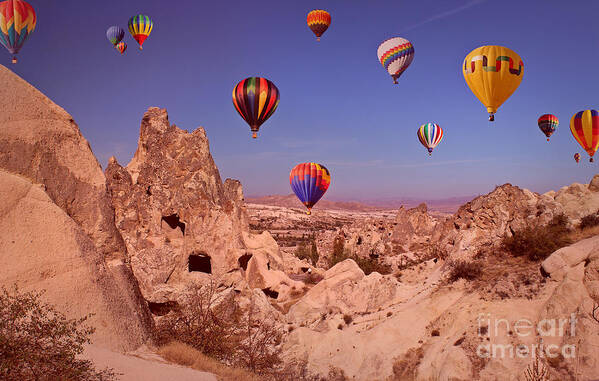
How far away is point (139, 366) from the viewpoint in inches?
192

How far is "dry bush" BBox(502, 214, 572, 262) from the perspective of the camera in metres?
10.9

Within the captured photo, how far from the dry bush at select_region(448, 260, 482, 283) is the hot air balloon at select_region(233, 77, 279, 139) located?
55.3 feet

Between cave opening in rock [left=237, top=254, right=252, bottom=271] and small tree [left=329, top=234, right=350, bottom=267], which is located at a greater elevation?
cave opening in rock [left=237, top=254, right=252, bottom=271]

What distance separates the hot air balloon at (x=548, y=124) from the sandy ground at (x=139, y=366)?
4178 centimetres

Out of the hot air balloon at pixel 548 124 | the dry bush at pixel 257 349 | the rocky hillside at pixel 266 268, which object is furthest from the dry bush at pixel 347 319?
the hot air balloon at pixel 548 124

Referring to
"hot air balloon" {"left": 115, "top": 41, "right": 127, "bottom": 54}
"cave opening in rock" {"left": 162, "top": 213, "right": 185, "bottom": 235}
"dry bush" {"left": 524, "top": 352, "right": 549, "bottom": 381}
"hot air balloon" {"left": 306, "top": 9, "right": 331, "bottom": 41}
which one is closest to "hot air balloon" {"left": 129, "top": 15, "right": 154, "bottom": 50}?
"hot air balloon" {"left": 115, "top": 41, "right": 127, "bottom": 54}

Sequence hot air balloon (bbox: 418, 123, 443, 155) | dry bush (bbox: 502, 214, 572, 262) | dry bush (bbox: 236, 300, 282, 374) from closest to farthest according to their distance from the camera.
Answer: dry bush (bbox: 236, 300, 282, 374), dry bush (bbox: 502, 214, 572, 262), hot air balloon (bbox: 418, 123, 443, 155)

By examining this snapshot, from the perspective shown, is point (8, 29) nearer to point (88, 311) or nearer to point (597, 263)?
point (88, 311)

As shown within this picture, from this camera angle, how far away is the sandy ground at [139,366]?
15.1 ft

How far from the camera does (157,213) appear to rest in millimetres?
15352

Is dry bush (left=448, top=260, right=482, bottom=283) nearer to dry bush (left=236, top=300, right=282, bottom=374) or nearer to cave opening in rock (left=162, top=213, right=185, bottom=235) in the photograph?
dry bush (left=236, top=300, right=282, bottom=374)

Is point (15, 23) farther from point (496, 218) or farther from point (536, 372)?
point (536, 372)

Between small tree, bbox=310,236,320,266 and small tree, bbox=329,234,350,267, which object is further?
small tree, bbox=310,236,320,266

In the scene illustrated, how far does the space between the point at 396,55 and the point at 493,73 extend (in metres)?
12.9
